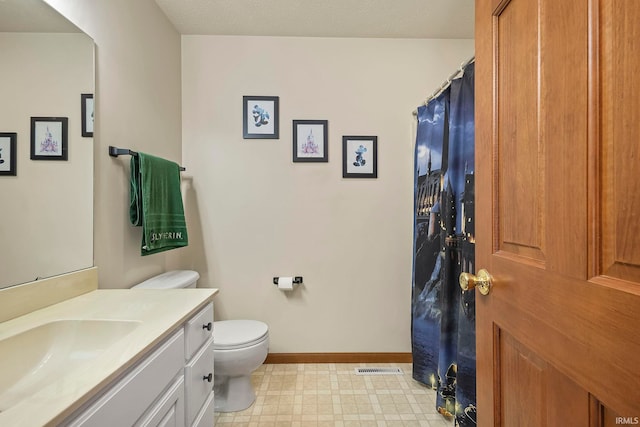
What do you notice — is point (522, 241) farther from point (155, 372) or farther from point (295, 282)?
point (295, 282)

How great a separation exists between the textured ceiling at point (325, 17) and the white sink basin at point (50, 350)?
191 cm

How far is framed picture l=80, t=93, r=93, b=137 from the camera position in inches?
48.6

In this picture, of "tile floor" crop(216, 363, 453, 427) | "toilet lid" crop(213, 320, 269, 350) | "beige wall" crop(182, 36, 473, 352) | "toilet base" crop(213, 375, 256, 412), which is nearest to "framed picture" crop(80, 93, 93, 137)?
"beige wall" crop(182, 36, 473, 352)

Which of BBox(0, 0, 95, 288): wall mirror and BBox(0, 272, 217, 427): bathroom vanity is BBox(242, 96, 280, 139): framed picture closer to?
BBox(0, 0, 95, 288): wall mirror

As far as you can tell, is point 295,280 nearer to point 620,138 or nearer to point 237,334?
point 237,334

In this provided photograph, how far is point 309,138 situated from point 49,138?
1453 millimetres

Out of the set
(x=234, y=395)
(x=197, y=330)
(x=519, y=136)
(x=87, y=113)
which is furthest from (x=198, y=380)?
(x=519, y=136)

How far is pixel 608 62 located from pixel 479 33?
498 mm

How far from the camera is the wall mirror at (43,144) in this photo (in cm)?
96

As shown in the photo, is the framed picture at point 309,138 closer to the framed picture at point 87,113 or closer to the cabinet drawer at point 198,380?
the framed picture at point 87,113

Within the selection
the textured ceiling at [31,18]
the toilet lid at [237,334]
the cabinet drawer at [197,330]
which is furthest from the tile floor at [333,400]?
the textured ceiling at [31,18]

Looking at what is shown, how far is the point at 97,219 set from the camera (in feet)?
4.33

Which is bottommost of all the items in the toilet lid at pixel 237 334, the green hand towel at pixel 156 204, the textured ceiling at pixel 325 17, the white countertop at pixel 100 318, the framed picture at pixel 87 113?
the toilet lid at pixel 237 334

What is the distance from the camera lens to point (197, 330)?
3.70ft
